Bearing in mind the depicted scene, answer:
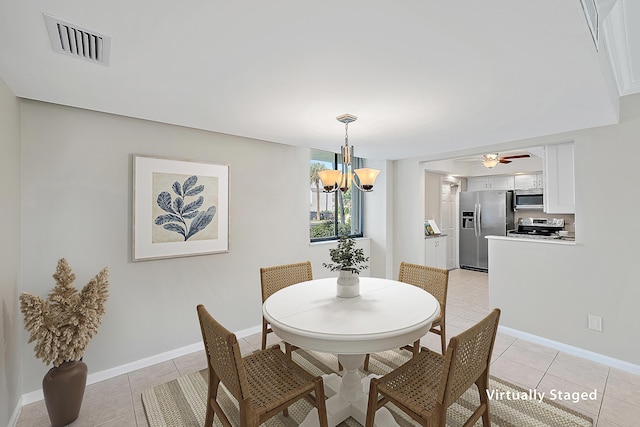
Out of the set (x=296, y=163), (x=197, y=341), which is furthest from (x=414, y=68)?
(x=197, y=341)

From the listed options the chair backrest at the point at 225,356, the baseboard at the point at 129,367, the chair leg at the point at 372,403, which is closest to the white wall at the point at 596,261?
the chair leg at the point at 372,403

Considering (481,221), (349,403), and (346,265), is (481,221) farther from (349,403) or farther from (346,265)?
(349,403)

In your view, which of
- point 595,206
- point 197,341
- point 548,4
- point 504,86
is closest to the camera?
point 548,4

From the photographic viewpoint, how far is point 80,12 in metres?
1.19

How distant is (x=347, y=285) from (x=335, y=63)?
1.44 metres

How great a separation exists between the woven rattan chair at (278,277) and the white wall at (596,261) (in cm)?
248

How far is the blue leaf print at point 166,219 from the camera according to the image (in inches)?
→ 106

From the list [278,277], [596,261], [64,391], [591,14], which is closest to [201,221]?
[278,277]

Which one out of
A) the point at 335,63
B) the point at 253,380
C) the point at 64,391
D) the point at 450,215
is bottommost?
the point at 64,391

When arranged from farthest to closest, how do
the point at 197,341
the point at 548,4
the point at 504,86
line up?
the point at 197,341, the point at 504,86, the point at 548,4

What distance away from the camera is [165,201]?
273 cm

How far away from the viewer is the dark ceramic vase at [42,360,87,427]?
1886 millimetres

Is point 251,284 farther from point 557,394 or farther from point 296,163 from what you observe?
point 557,394

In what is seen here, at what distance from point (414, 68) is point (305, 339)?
1.60 metres
